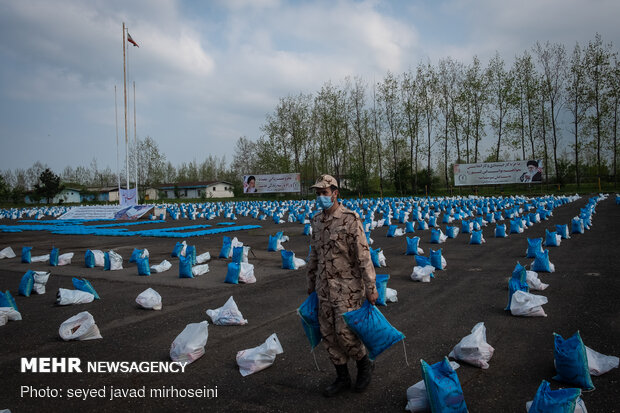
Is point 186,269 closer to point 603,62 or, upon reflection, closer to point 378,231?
point 378,231

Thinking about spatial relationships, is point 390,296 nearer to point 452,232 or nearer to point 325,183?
point 325,183

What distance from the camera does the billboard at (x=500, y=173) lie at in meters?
37.5

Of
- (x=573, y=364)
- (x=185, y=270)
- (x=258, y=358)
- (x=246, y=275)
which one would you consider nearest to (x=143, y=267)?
(x=185, y=270)

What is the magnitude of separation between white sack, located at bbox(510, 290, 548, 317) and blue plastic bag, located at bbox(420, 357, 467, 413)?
2.75m

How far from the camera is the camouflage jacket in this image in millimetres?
3266

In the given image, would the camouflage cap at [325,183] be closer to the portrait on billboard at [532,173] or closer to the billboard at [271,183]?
the portrait on billboard at [532,173]

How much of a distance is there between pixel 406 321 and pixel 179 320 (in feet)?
9.89

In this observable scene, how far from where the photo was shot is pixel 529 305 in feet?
16.6

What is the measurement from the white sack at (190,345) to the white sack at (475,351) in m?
2.55

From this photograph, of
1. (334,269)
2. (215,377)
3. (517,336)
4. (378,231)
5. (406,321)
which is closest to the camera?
(334,269)

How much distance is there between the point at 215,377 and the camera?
372cm

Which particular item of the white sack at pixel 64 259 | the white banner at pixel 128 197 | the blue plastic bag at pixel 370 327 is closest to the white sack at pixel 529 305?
the blue plastic bag at pixel 370 327

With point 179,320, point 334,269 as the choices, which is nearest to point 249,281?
point 179,320

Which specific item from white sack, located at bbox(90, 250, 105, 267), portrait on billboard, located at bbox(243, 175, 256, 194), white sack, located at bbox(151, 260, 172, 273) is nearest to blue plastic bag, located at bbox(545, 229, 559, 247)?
white sack, located at bbox(151, 260, 172, 273)
